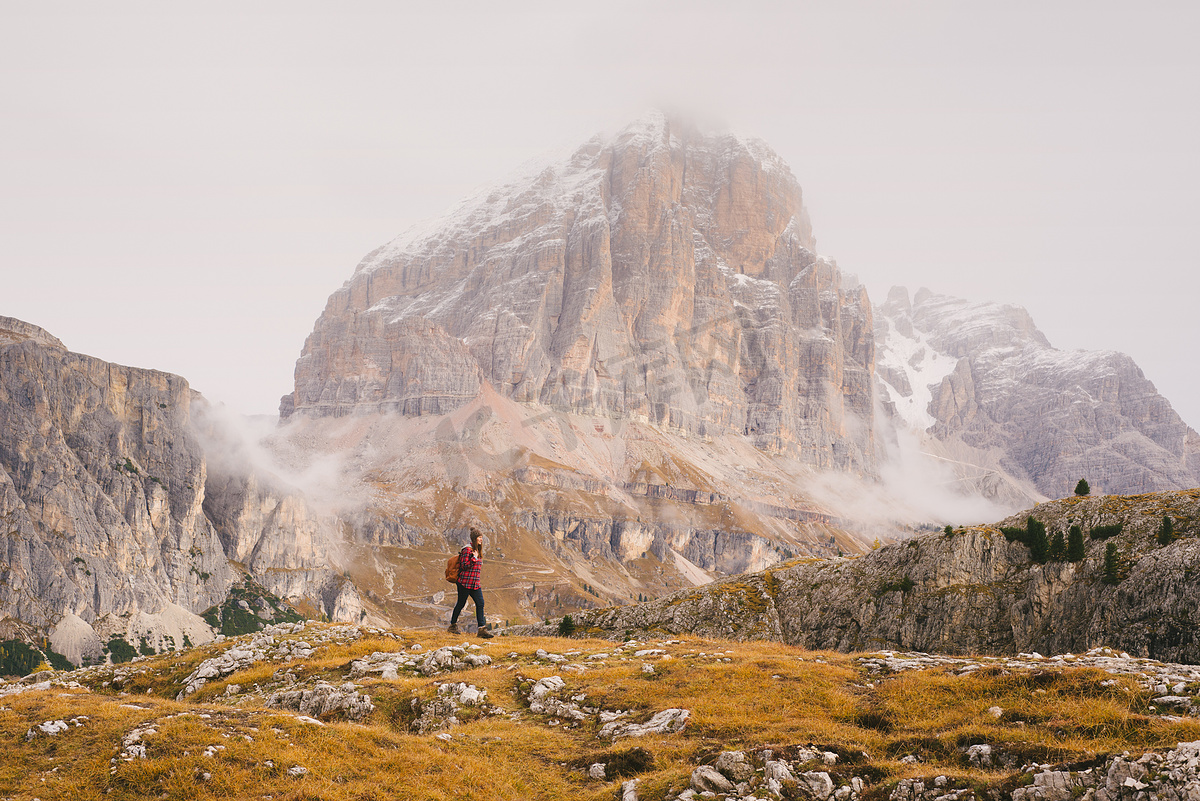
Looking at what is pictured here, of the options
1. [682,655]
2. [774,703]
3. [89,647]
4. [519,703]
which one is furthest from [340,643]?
[89,647]

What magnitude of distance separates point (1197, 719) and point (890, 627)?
3328cm

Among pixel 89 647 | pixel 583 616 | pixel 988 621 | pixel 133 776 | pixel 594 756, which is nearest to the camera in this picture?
pixel 133 776

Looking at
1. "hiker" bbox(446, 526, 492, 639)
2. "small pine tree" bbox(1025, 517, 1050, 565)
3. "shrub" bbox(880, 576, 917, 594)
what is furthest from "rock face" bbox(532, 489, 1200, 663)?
"hiker" bbox(446, 526, 492, 639)

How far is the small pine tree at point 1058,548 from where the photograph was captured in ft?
140

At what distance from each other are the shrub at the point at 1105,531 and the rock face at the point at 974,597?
305 millimetres

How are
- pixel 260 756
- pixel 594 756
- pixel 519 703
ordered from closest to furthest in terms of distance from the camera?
pixel 260 756 < pixel 594 756 < pixel 519 703

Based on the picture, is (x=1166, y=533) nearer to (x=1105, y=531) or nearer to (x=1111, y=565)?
(x=1105, y=531)

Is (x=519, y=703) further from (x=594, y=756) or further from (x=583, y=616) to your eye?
(x=583, y=616)

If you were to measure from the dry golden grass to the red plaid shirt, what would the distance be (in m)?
7.03

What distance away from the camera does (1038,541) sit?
44781 millimetres

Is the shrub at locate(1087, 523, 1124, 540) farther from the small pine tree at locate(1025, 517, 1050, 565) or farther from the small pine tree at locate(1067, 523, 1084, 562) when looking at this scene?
the small pine tree at locate(1025, 517, 1050, 565)

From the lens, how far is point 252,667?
92.2ft

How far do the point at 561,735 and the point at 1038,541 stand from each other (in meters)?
39.9

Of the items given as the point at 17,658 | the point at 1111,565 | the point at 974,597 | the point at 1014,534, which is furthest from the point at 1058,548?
the point at 17,658
